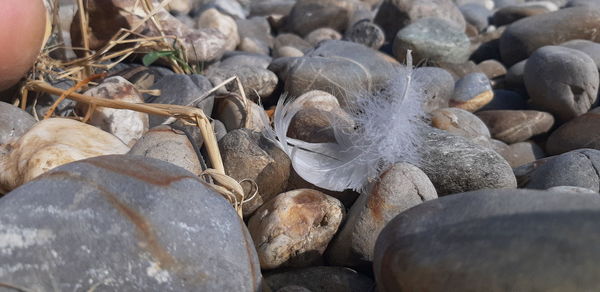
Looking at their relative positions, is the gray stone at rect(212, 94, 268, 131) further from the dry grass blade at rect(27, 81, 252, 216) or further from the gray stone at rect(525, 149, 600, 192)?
the gray stone at rect(525, 149, 600, 192)

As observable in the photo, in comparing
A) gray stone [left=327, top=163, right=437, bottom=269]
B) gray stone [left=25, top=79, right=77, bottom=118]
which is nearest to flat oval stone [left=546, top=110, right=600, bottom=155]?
gray stone [left=327, top=163, right=437, bottom=269]

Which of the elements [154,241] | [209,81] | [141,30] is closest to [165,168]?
[154,241]

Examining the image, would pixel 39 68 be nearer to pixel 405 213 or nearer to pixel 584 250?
pixel 405 213

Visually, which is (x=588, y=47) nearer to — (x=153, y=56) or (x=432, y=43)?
(x=432, y=43)

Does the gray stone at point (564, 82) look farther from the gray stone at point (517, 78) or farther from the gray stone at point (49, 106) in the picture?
the gray stone at point (49, 106)

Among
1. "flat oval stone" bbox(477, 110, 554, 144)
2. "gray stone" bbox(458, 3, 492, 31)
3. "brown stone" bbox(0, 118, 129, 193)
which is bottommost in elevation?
"gray stone" bbox(458, 3, 492, 31)

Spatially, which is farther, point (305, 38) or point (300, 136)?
point (305, 38)

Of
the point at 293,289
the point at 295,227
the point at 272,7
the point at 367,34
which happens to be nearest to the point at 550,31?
the point at 367,34
